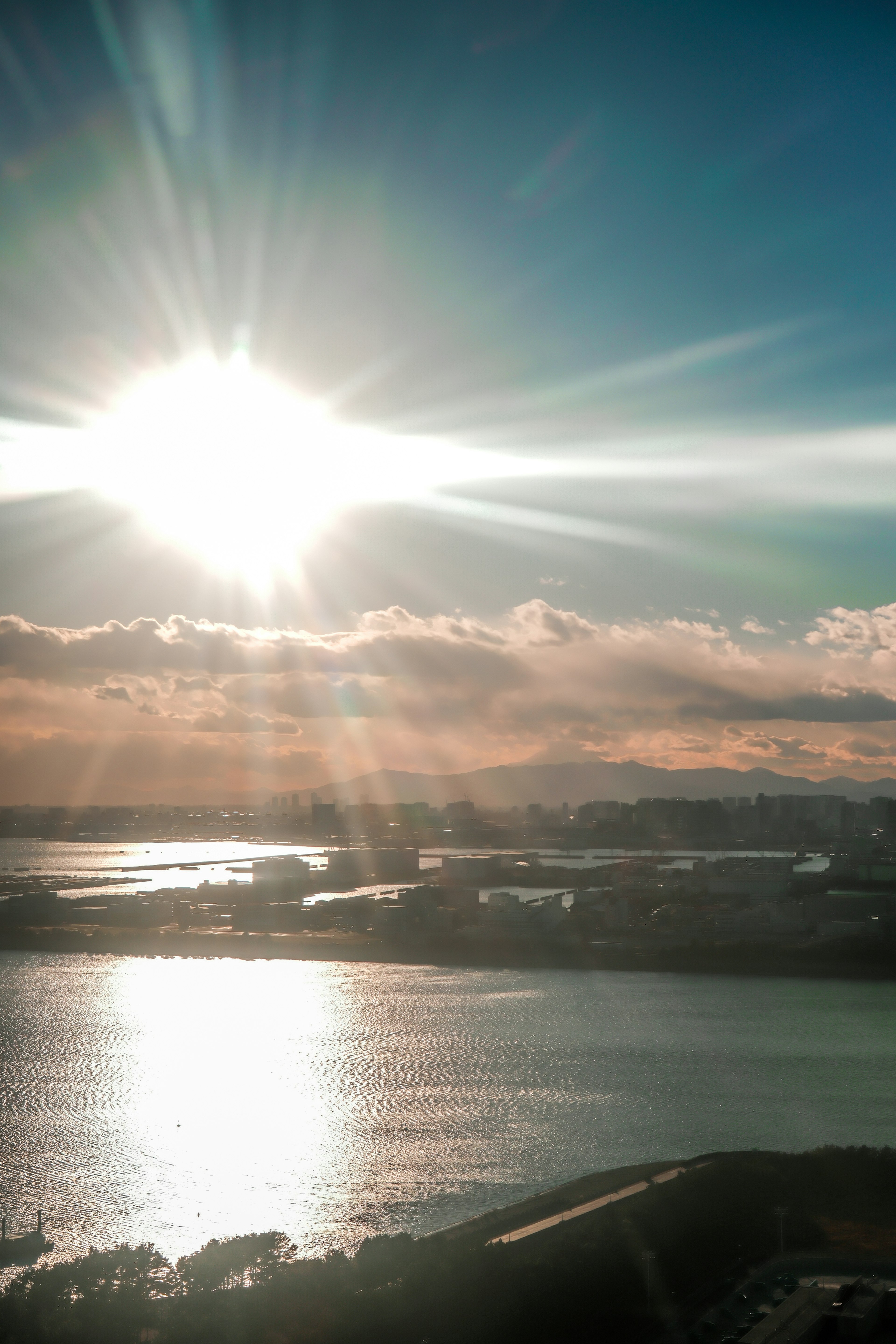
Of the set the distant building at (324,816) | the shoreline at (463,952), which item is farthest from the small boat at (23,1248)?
the distant building at (324,816)

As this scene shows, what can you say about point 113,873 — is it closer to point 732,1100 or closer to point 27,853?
point 27,853

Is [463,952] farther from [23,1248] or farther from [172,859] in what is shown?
[172,859]

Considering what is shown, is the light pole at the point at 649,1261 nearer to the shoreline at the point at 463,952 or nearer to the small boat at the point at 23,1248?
the small boat at the point at 23,1248

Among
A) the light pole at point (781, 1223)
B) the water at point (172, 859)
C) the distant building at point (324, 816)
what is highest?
the distant building at point (324, 816)

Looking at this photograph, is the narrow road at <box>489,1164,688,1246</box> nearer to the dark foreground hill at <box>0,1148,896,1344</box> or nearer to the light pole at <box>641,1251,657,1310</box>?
the dark foreground hill at <box>0,1148,896,1344</box>

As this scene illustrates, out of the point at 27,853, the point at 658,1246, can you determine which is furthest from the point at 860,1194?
the point at 27,853

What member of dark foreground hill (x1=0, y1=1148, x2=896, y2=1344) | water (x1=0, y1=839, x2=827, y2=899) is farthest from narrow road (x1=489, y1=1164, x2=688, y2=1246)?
water (x1=0, y1=839, x2=827, y2=899)
